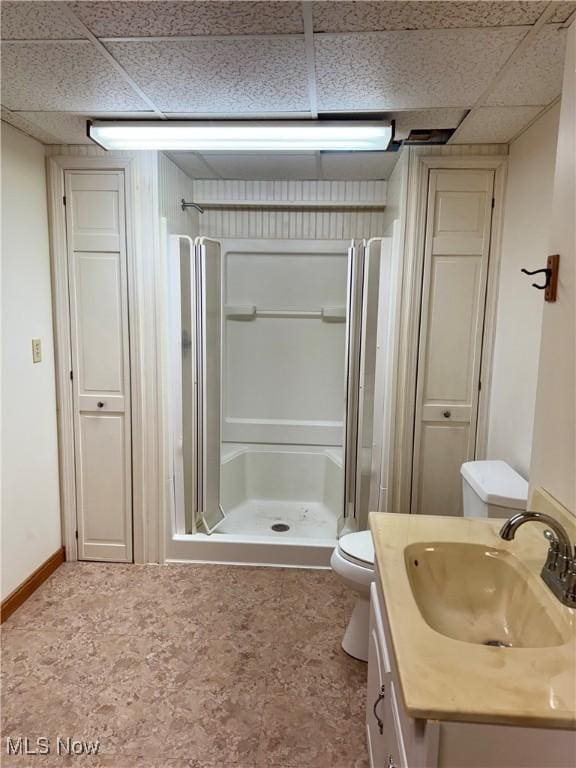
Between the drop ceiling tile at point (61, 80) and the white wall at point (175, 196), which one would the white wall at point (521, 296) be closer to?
the drop ceiling tile at point (61, 80)

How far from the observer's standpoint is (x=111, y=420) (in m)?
2.70

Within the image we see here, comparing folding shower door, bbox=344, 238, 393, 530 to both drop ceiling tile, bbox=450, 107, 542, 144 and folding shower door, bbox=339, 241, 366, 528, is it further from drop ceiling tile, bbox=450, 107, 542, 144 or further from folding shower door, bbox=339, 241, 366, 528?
drop ceiling tile, bbox=450, 107, 542, 144

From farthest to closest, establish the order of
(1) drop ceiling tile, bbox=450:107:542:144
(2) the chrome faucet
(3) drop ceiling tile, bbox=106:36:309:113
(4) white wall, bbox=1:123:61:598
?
(4) white wall, bbox=1:123:61:598 → (1) drop ceiling tile, bbox=450:107:542:144 → (3) drop ceiling tile, bbox=106:36:309:113 → (2) the chrome faucet

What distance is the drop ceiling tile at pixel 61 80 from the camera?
1.53m

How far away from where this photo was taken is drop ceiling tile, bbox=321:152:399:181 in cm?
261

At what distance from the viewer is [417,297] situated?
98.8 inches

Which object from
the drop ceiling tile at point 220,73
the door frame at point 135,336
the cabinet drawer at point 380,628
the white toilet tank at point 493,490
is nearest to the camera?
the cabinet drawer at point 380,628

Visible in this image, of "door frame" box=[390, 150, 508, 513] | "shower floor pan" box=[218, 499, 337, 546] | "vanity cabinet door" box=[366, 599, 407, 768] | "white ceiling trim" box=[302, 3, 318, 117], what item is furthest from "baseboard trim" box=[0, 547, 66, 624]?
"white ceiling trim" box=[302, 3, 318, 117]

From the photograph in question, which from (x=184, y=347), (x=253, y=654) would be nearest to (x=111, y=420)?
(x=184, y=347)

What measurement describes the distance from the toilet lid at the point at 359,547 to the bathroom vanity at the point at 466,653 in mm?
546

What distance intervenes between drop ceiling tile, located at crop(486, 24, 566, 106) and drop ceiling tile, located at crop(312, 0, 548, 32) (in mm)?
→ 136

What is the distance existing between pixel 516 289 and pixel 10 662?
275cm

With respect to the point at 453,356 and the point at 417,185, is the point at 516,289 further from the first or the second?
the point at 417,185
